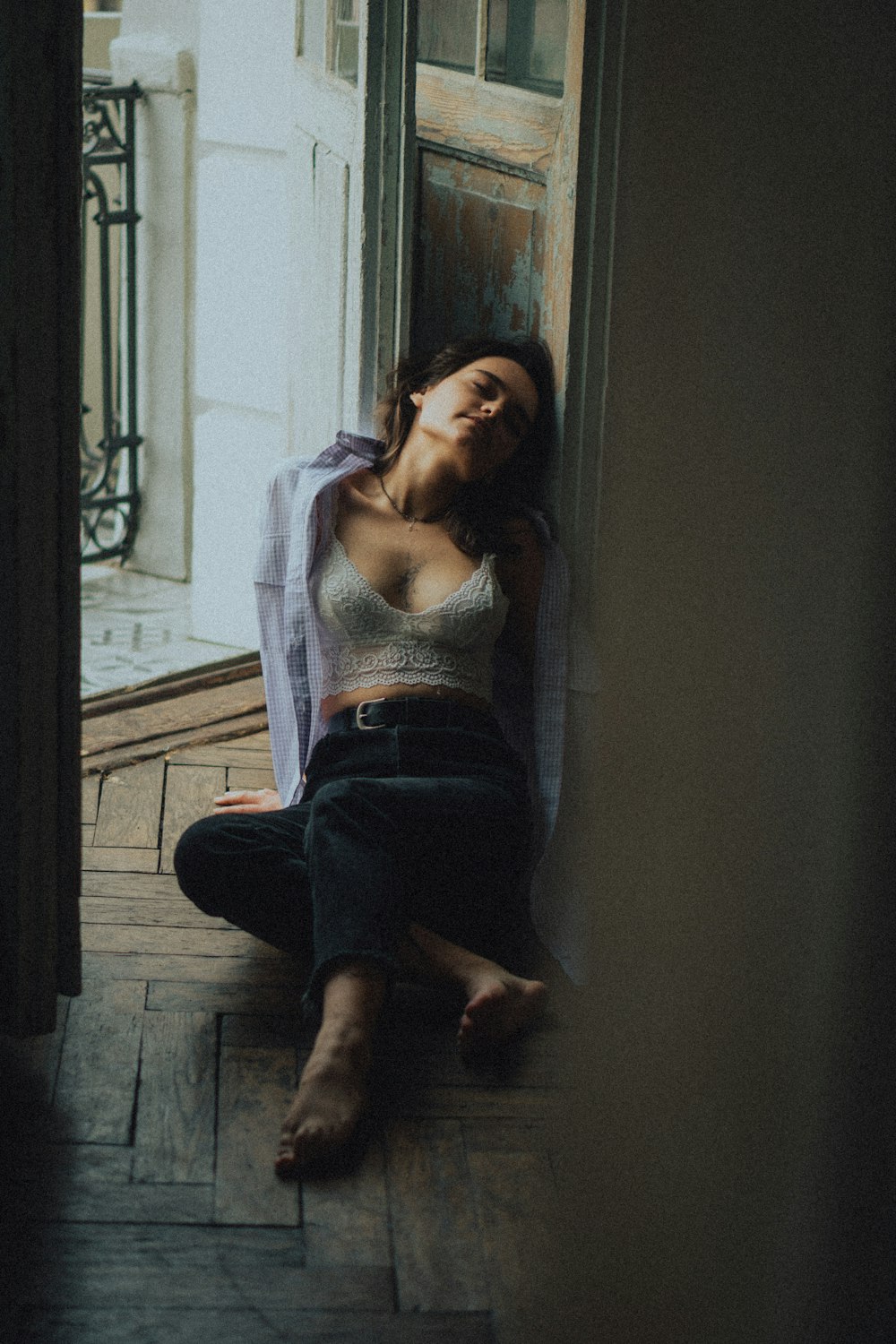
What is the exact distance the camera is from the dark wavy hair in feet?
7.33

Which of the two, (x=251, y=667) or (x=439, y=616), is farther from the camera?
(x=251, y=667)

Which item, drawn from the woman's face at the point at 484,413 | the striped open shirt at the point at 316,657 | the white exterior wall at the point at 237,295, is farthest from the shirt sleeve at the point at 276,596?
the white exterior wall at the point at 237,295

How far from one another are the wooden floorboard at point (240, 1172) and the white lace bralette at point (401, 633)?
18.5 inches

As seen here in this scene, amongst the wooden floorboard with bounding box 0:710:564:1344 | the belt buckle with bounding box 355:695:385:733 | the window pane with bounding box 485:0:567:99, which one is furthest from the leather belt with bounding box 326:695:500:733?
the window pane with bounding box 485:0:567:99

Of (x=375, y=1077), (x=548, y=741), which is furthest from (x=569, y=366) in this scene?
(x=375, y=1077)

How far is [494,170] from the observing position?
2.37 m

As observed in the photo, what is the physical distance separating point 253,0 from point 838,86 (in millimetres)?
3369

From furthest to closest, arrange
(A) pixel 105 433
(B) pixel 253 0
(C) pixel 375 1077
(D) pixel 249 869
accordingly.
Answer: (A) pixel 105 433, (B) pixel 253 0, (D) pixel 249 869, (C) pixel 375 1077

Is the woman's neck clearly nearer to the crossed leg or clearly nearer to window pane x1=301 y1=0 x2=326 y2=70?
the crossed leg

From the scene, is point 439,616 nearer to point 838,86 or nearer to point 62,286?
point 62,286

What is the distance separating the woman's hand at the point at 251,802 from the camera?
7.87 feet

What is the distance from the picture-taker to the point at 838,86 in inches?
9.4

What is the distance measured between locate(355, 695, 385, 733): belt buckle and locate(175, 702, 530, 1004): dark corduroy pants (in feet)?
0.04

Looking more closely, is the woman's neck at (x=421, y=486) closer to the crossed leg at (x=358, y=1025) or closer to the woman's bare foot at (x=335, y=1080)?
the crossed leg at (x=358, y=1025)
